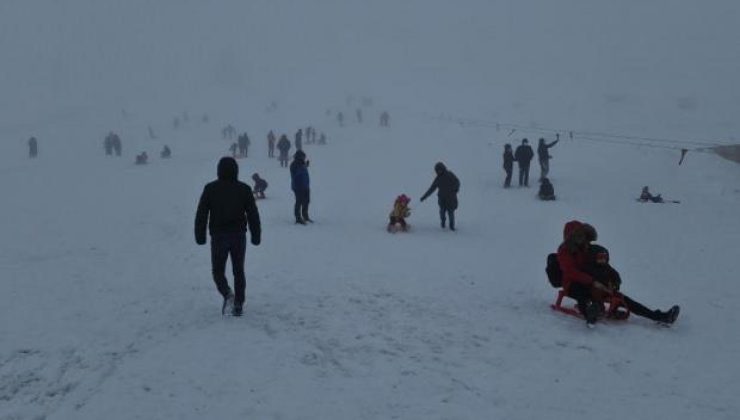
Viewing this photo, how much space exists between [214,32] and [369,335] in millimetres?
169929

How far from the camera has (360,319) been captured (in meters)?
7.21

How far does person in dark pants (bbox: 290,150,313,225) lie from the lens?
44.8ft

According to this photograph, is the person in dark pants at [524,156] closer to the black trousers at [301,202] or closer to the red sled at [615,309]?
the black trousers at [301,202]

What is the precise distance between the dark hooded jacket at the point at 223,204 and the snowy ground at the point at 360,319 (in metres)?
1.14

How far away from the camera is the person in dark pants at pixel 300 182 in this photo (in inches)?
538

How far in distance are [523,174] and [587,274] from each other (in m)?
14.1

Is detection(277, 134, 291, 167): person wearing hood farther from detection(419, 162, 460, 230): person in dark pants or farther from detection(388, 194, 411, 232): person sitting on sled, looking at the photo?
detection(419, 162, 460, 230): person in dark pants

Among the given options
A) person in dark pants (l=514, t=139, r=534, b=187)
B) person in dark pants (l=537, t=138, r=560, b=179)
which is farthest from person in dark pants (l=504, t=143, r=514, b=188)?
person in dark pants (l=537, t=138, r=560, b=179)

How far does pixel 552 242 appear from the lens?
13367mm

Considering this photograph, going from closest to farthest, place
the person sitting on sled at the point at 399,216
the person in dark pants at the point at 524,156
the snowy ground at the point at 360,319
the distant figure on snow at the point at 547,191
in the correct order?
the snowy ground at the point at 360,319, the person sitting on sled at the point at 399,216, the distant figure on snow at the point at 547,191, the person in dark pants at the point at 524,156

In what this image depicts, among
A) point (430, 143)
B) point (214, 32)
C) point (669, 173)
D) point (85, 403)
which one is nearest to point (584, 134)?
point (430, 143)

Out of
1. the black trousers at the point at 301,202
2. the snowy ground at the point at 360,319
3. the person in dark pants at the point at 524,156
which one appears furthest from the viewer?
the person in dark pants at the point at 524,156

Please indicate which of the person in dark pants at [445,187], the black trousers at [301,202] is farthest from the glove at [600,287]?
the black trousers at [301,202]

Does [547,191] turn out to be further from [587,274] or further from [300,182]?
[587,274]
